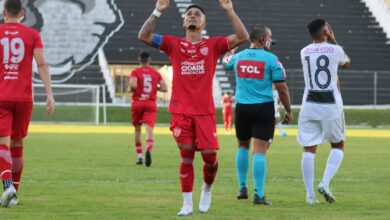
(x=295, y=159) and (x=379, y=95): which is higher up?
(x=295, y=159)

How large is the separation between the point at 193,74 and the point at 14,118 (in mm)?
2137

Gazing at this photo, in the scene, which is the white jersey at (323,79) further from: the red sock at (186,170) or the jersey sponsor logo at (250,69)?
the red sock at (186,170)

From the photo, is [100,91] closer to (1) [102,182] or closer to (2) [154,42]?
(1) [102,182]

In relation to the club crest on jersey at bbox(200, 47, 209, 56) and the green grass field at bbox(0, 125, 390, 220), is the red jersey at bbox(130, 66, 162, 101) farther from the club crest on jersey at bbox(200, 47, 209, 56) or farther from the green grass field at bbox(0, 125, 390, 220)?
the club crest on jersey at bbox(200, 47, 209, 56)

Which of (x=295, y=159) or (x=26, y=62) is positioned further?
(x=295, y=159)

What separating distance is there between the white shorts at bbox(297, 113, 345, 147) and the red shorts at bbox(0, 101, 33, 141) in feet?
10.3

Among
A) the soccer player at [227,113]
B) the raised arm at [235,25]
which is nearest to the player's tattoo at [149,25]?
the raised arm at [235,25]

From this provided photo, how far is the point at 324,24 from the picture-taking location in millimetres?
10812

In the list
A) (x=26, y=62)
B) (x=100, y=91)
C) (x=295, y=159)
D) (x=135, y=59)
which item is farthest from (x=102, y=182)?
(x=135, y=59)

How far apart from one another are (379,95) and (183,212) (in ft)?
126

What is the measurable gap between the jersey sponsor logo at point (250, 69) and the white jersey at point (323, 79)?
0.51 m

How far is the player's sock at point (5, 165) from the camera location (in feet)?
32.6

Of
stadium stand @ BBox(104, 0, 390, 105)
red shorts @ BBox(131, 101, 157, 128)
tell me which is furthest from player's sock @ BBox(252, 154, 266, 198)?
stadium stand @ BBox(104, 0, 390, 105)

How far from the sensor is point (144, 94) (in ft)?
58.9
